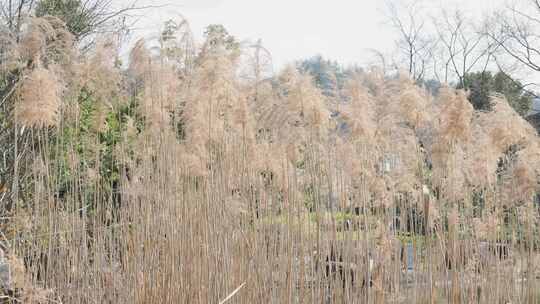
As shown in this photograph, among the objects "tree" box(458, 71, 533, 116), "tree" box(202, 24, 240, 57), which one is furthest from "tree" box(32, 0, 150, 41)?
"tree" box(458, 71, 533, 116)

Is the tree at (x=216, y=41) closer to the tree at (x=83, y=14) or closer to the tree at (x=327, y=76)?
the tree at (x=327, y=76)

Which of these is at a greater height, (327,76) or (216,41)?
(216,41)

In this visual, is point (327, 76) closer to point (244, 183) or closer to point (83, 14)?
point (244, 183)

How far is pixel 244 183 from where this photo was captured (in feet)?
9.98

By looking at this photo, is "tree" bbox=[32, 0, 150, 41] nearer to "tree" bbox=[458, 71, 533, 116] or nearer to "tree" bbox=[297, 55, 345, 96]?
"tree" bbox=[297, 55, 345, 96]

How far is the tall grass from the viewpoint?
2.83 metres

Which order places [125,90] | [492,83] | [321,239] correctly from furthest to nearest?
[492,83] → [125,90] → [321,239]

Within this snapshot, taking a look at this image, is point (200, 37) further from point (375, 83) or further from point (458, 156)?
point (458, 156)

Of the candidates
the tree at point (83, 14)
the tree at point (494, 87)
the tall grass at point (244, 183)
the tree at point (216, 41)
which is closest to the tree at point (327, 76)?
the tall grass at point (244, 183)

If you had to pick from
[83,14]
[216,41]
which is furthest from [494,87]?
[216,41]

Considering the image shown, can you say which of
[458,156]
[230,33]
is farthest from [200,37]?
[458,156]

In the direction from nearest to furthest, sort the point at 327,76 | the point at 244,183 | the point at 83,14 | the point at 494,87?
the point at 244,183 → the point at 327,76 → the point at 83,14 → the point at 494,87

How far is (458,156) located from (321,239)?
1128mm

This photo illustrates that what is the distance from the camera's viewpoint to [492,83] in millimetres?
17125
